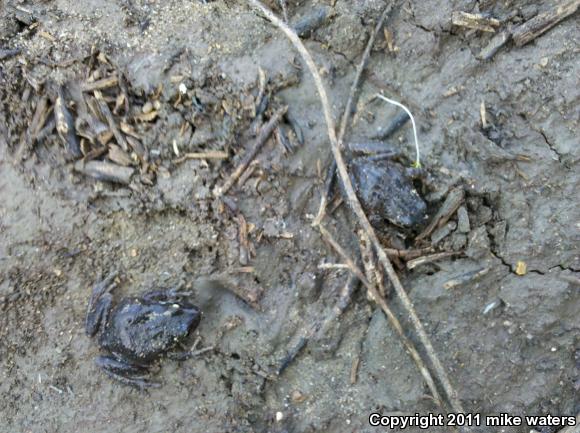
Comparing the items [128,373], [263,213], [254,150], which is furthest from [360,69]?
[128,373]

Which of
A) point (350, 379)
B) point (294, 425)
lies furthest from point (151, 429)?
point (350, 379)

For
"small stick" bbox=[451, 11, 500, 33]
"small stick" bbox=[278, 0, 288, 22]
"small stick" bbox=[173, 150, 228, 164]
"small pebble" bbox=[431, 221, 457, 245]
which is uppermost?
"small stick" bbox=[278, 0, 288, 22]

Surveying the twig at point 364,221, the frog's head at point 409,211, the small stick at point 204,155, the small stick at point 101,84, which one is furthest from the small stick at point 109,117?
the frog's head at point 409,211

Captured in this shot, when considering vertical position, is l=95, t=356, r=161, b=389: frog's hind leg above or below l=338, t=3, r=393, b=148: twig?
below

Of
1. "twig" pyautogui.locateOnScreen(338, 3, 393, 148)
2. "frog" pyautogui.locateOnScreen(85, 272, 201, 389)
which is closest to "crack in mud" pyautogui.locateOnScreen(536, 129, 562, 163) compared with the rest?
"twig" pyautogui.locateOnScreen(338, 3, 393, 148)

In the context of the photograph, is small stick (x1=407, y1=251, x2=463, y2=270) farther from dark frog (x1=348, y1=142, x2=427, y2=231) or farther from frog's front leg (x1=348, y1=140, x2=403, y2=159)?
frog's front leg (x1=348, y1=140, x2=403, y2=159)

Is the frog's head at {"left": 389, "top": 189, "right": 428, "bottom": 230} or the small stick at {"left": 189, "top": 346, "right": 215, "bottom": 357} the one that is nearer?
the frog's head at {"left": 389, "top": 189, "right": 428, "bottom": 230}
